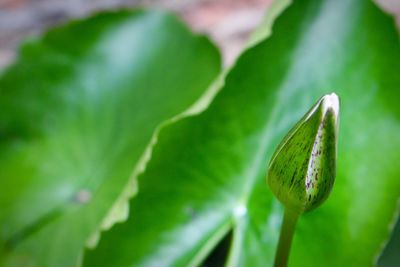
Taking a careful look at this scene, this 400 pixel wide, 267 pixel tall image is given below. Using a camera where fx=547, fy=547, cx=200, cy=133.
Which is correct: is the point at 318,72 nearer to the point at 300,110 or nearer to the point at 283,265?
the point at 300,110

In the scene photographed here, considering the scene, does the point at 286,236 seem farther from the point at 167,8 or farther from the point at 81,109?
the point at 167,8

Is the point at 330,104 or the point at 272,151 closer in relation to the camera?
the point at 330,104

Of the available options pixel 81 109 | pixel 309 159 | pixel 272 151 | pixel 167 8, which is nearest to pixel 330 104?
pixel 309 159

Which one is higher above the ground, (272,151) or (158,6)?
(158,6)

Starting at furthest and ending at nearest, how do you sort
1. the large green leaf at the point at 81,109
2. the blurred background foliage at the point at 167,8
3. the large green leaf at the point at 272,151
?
the blurred background foliage at the point at 167,8
the large green leaf at the point at 81,109
the large green leaf at the point at 272,151

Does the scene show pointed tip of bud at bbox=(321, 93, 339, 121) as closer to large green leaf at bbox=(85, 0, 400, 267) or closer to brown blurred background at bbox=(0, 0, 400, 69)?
large green leaf at bbox=(85, 0, 400, 267)

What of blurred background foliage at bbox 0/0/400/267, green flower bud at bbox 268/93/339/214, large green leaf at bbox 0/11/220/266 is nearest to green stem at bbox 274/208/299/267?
green flower bud at bbox 268/93/339/214

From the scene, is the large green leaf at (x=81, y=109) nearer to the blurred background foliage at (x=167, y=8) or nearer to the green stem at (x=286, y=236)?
the blurred background foliage at (x=167, y=8)

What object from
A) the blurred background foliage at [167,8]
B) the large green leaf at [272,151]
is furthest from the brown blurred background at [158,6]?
the large green leaf at [272,151]
